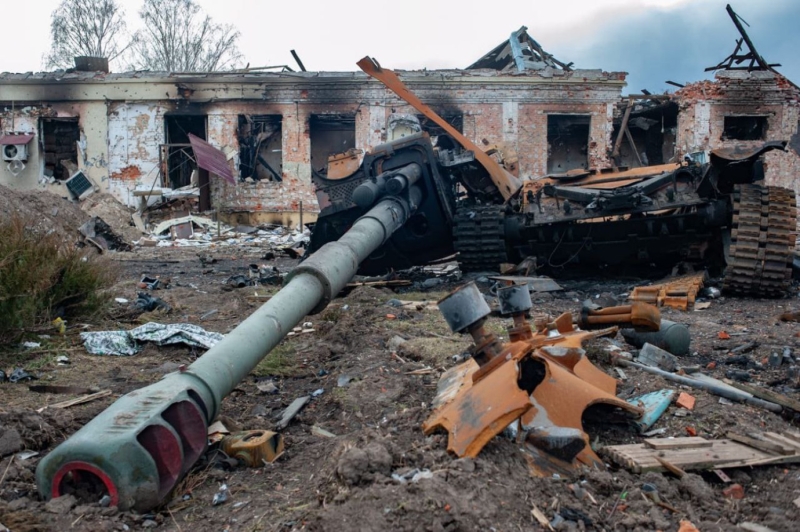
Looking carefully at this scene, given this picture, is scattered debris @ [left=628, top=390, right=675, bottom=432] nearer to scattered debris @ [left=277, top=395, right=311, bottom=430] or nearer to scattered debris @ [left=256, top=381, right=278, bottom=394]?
scattered debris @ [left=277, top=395, right=311, bottom=430]

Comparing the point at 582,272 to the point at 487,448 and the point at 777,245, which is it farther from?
the point at 487,448

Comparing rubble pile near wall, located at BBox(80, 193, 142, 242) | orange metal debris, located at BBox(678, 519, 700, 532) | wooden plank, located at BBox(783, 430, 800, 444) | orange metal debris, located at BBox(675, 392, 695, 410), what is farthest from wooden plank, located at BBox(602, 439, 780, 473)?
rubble pile near wall, located at BBox(80, 193, 142, 242)

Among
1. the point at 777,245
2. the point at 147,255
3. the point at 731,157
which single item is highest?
the point at 731,157

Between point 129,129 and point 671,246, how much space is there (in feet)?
63.6

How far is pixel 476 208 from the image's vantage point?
9242 mm

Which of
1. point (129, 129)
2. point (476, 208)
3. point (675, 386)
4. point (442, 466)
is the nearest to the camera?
point (442, 466)

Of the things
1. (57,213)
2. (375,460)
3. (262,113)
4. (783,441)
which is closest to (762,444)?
(783,441)

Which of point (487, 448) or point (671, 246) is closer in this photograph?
point (487, 448)

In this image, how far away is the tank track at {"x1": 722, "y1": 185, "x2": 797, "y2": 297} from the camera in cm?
737

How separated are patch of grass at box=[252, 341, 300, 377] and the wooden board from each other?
8.84ft

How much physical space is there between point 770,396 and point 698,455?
1.09 meters

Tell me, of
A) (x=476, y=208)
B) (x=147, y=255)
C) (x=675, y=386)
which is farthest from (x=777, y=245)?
(x=147, y=255)

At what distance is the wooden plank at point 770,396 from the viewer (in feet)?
11.6

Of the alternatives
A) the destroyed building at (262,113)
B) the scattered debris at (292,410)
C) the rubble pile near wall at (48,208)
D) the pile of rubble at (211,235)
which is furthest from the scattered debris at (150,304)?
the destroyed building at (262,113)
